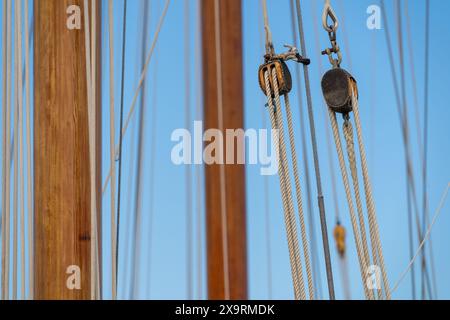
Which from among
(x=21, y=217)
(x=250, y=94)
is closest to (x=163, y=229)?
(x=250, y=94)

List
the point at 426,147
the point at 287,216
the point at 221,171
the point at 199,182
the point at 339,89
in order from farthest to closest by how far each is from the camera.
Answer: the point at 426,147 → the point at 199,182 → the point at 221,171 → the point at 339,89 → the point at 287,216

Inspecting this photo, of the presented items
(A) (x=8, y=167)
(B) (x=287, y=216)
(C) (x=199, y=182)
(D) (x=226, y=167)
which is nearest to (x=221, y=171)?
(D) (x=226, y=167)

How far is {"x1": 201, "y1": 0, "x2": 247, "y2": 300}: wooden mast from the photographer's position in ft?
12.9

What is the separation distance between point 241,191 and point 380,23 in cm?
237

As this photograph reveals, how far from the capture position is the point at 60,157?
2625mm

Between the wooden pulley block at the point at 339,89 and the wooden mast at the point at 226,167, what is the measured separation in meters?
1.42

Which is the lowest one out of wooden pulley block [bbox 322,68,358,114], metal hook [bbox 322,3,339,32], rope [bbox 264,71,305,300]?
rope [bbox 264,71,305,300]

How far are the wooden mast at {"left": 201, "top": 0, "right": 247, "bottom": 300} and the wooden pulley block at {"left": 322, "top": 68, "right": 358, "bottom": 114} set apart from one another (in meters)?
1.42

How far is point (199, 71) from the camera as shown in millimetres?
4656

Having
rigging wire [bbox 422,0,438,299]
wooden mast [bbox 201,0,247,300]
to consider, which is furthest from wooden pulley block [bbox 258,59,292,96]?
rigging wire [bbox 422,0,438,299]

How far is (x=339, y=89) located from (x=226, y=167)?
1713 millimetres

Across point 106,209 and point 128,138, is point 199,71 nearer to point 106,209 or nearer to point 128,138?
point 128,138

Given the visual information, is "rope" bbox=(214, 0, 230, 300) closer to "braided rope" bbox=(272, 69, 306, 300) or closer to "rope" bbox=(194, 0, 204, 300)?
"rope" bbox=(194, 0, 204, 300)

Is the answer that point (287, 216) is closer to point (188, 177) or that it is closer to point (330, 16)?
point (330, 16)
